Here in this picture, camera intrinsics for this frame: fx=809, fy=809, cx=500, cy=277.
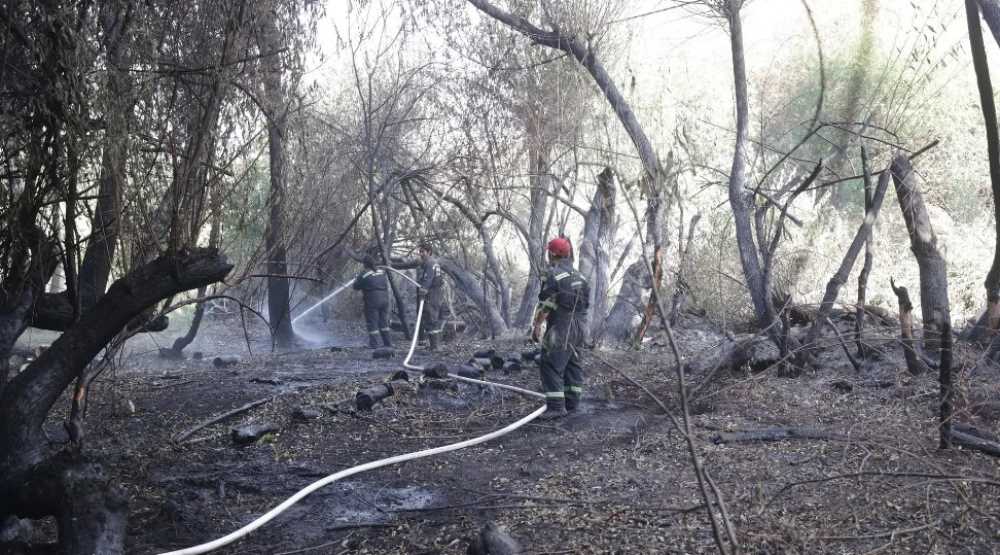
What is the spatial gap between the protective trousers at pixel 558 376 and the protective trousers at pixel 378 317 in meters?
7.08

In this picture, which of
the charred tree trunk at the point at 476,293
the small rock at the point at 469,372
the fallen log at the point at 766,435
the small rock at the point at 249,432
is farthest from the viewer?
the charred tree trunk at the point at 476,293

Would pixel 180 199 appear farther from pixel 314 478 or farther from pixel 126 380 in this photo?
pixel 126 380

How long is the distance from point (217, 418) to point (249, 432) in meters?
0.73

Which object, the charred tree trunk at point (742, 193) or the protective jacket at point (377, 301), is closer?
the charred tree trunk at point (742, 193)

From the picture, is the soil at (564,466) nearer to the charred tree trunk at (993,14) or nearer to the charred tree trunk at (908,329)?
the charred tree trunk at (908,329)

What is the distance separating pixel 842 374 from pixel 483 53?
7.70 meters

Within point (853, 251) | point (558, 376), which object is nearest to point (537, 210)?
point (853, 251)

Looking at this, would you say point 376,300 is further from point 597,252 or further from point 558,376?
point 558,376

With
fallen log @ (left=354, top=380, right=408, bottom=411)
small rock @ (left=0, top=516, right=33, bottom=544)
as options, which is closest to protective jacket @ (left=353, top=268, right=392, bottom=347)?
fallen log @ (left=354, top=380, right=408, bottom=411)

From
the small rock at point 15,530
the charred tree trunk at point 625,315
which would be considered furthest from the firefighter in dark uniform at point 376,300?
the small rock at point 15,530

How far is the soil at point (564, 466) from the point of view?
445cm

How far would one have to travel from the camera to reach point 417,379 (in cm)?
884

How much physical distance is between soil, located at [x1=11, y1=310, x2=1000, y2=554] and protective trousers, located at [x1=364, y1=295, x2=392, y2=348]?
4831 mm

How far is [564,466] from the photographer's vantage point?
20.0ft
